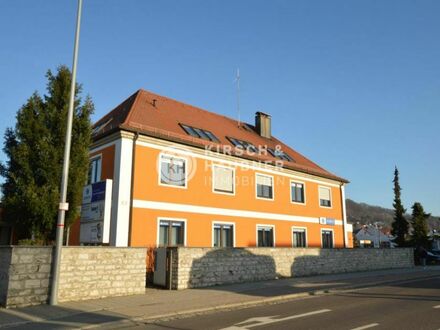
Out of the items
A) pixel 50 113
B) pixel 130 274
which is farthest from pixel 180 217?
pixel 50 113

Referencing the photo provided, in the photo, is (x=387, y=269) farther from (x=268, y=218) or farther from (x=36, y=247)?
(x=36, y=247)

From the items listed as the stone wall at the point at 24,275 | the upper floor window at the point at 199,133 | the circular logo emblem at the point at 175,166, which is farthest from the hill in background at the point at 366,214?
the stone wall at the point at 24,275

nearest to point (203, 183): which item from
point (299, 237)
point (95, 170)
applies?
point (95, 170)

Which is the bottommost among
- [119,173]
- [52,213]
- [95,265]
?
[95,265]

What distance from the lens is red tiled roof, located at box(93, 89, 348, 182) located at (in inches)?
795

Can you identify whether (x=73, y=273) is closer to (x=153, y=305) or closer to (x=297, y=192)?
(x=153, y=305)

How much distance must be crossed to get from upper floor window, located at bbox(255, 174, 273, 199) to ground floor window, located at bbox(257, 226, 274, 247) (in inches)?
73.9

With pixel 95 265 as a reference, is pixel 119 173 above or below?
above

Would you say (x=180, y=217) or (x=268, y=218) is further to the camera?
(x=268, y=218)

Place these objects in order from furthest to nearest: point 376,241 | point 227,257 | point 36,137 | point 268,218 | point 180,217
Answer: point 376,241 → point 268,218 → point 180,217 → point 227,257 → point 36,137

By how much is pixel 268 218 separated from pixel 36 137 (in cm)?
1479

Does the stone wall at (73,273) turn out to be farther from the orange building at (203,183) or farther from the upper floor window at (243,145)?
the upper floor window at (243,145)

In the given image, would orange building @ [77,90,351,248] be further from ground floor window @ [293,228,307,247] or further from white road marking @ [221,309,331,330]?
white road marking @ [221,309,331,330]

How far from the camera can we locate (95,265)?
1305 cm
